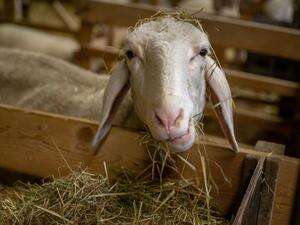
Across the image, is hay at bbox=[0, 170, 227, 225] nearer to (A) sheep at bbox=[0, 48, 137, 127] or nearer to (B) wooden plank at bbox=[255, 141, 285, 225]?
(B) wooden plank at bbox=[255, 141, 285, 225]

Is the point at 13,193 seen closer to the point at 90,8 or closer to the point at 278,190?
the point at 278,190

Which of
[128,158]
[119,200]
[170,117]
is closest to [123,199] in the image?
[119,200]

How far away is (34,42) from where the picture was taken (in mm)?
6652

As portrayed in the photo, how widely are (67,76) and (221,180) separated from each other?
1.90 m

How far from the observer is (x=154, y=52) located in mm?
2170

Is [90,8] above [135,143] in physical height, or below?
above

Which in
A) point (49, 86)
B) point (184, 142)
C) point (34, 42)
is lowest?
point (34, 42)

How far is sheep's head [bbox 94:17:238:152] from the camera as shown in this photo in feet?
6.33

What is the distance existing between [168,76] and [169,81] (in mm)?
34

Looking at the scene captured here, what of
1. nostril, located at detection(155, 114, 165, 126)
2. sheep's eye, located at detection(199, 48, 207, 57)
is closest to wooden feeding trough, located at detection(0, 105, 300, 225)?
nostril, located at detection(155, 114, 165, 126)

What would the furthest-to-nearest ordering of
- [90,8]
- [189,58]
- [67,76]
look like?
[90,8]
[67,76]
[189,58]

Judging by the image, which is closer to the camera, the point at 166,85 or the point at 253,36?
the point at 166,85

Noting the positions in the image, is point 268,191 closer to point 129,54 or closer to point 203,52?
point 203,52

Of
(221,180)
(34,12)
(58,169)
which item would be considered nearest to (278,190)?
(221,180)
